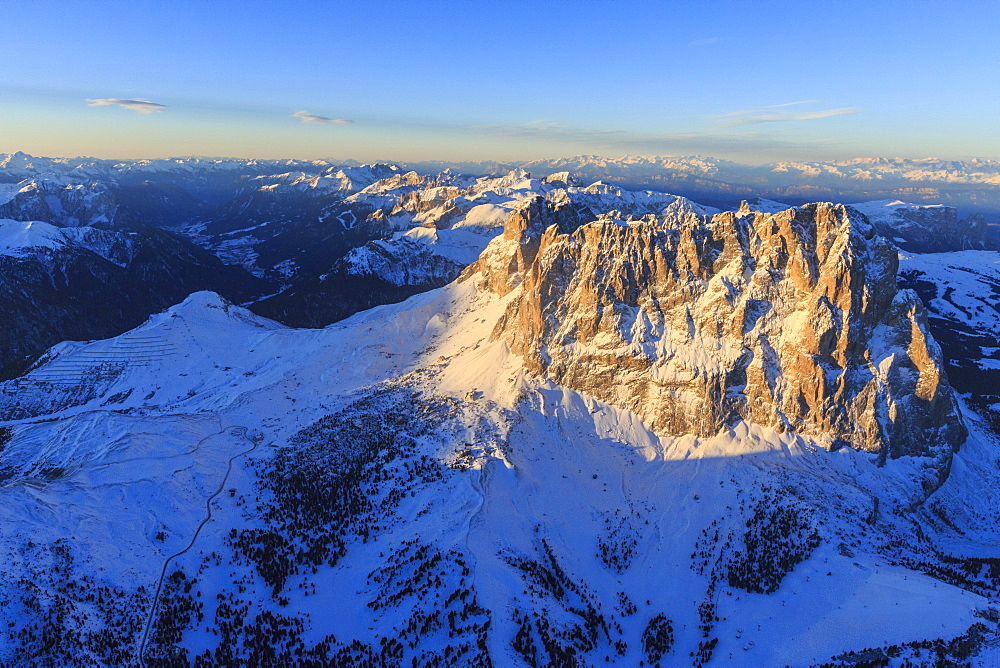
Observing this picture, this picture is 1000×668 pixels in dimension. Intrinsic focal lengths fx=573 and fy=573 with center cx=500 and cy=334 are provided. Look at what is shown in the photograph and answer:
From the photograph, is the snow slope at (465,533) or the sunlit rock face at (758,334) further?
the sunlit rock face at (758,334)

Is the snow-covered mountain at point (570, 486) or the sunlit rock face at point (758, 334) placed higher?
the sunlit rock face at point (758, 334)

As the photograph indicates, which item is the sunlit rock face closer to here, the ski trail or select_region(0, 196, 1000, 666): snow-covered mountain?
select_region(0, 196, 1000, 666): snow-covered mountain

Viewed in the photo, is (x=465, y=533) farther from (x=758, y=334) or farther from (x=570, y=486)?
(x=758, y=334)

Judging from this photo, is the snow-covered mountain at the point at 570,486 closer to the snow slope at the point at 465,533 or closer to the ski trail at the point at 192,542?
the ski trail at the point at 192,542

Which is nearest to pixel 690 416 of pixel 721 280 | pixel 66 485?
pixel 721 280

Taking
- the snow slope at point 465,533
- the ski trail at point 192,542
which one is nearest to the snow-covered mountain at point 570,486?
the ski trail at point 192,542
